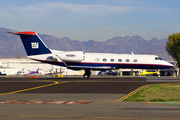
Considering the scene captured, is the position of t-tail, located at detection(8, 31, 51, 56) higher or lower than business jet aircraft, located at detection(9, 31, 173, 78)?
higher

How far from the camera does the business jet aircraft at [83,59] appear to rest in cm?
4734

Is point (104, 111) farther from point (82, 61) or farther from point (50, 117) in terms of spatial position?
point (82, 61)

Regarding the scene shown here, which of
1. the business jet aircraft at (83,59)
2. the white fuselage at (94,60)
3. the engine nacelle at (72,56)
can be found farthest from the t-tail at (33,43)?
the engine nacelle at (72,56)

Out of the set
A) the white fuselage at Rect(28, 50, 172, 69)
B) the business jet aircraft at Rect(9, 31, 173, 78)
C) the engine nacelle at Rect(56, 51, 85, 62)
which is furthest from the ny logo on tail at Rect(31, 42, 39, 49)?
the engine nacelle at Rect(56, 51, 85, 62)

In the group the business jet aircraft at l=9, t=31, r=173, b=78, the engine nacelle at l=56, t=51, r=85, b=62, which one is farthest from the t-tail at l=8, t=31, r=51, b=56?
the engine nacelle at l=56, t=51, r=85, b=62

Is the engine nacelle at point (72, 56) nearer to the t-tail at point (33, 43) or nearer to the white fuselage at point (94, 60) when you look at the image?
the white fuselage at point (94, 60)

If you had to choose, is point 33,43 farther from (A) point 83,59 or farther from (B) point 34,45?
(A) point 83,59

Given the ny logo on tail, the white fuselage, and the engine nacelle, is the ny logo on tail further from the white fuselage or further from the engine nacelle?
the engine nacelle

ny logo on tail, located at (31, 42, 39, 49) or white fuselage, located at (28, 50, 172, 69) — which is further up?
ny logo on tail, located at (31, 42, 39, 49)

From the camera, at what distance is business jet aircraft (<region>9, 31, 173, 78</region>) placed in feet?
155

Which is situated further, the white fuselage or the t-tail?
the t-tail

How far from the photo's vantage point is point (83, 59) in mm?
47562

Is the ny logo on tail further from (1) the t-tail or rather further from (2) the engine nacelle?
(2) the engine nacelle

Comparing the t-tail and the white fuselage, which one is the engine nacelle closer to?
the white fuselage
